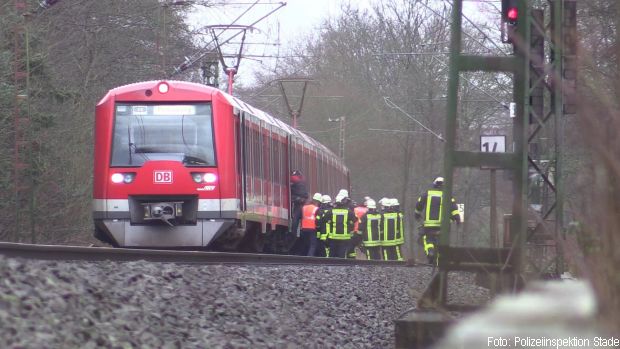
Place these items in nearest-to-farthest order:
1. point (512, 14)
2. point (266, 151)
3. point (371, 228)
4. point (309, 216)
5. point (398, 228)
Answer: point (512, 14) < point (266, 151) < point (398, 228) < point (371, 228) < point (309, 216)

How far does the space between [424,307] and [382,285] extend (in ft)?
19.2

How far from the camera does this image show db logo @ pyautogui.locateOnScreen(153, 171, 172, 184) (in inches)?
622

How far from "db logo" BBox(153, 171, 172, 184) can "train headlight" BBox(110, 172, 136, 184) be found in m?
0.35

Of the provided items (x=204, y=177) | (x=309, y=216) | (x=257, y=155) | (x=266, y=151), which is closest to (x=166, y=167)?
(x=204, y=177)

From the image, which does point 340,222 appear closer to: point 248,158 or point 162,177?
point 248,158

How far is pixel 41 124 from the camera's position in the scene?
21781 mm

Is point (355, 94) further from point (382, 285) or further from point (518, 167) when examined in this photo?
point (518, 167)

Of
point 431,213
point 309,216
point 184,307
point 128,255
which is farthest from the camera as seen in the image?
point 309,216

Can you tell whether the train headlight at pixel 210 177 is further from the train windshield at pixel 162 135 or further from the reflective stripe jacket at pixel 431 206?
the reflective stripe jacket at pixel 431 206

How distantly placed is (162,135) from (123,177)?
Answer: 874 millimetres

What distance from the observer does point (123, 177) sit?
15969 mm

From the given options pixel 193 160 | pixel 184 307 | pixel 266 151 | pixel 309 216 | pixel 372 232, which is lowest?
pixel 184 307

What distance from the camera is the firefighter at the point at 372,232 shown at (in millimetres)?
21297

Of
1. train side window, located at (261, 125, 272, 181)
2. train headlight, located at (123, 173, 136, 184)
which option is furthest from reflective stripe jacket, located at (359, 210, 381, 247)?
train headlight, located at (123, 173, 136, 184)
